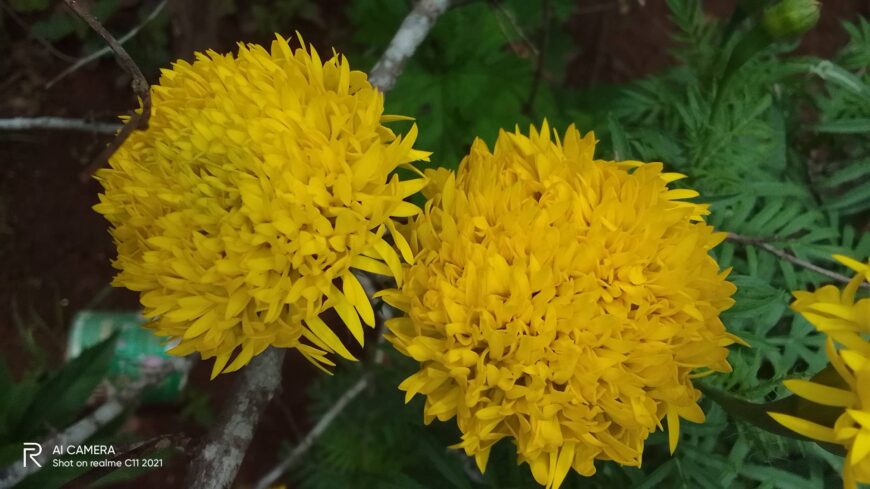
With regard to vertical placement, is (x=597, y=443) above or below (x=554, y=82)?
below

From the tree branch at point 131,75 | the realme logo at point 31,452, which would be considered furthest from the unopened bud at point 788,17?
the realme logo at point 31,452

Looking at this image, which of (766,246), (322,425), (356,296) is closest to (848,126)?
(766,246)

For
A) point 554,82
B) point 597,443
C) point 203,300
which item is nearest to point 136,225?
point 203,300

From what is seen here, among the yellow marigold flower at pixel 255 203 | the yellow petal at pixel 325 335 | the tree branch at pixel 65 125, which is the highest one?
the tree branch at pixel 65 125

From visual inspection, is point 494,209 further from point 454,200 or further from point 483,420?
point 483,420

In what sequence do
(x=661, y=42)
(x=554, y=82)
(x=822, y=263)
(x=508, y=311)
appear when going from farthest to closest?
(x=661, y=42), (x=554, y=82), (x=822, y=263), (x=508, y=311)

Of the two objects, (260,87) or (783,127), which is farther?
(783,127)

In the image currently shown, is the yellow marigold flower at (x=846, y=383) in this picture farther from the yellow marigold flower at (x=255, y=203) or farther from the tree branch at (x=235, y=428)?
the tree branch at (x=235, y=428)

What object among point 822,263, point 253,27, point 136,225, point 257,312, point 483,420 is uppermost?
point 253,27
